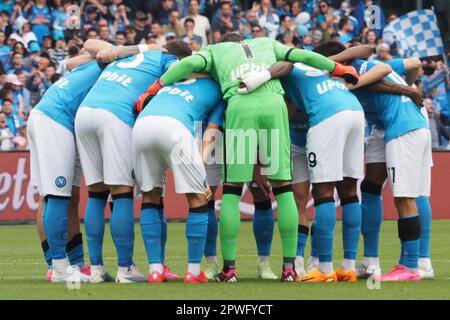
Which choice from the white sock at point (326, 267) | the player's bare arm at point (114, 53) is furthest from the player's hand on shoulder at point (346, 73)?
the player's bare arm at point (114, 53)

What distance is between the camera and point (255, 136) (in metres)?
10.8

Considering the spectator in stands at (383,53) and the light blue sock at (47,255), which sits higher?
the spectator in stands at (383,53)

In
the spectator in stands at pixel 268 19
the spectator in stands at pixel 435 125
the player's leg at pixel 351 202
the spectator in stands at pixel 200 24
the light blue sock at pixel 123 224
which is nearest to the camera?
the light blue sock at pixel 123 224

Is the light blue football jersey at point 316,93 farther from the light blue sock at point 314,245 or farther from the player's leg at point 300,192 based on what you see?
the light blue sock at point 314,245

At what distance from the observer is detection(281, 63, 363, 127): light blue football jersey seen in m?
11.1

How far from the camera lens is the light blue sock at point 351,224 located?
11.3 meters

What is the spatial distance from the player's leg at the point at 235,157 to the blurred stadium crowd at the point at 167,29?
12498 mm

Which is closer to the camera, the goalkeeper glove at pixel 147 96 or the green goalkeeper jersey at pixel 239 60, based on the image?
the green goalkeeper jersey at pixel 239 60

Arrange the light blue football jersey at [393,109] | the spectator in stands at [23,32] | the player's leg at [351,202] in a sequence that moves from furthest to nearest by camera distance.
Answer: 1. the spectator in stands at [23,32]
2. the light blue football jersey at [393,109]
3. the player's leg at [351,202]

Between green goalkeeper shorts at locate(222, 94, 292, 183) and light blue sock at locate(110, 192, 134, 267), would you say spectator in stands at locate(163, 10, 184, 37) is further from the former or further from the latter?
green goalkeeper shorts at locate(222, 94, 292, 183)

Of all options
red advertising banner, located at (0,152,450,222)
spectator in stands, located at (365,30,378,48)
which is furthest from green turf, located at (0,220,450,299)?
spectator in stands, located at (365,30,378,48)

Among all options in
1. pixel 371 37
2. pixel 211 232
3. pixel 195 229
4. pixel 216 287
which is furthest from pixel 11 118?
pixel 216 287

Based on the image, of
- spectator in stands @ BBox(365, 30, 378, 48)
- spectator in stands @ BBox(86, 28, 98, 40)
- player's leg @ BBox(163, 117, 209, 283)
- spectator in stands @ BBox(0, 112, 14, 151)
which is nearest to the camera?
player's leg @ BBox(163, 117, 209, 283)

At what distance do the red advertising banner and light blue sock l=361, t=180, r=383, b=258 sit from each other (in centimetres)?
821
